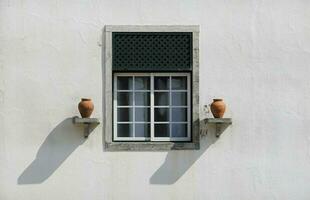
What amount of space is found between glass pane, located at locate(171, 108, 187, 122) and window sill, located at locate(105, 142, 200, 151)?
42cm

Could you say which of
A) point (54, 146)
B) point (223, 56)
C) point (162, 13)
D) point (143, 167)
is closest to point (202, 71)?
point (223, 56)

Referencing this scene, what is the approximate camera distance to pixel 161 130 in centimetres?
941

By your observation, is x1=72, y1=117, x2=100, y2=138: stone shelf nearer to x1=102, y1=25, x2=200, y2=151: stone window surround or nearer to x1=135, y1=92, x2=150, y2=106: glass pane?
x1=102, y1=25, x2=200, y2=151: stone window surround

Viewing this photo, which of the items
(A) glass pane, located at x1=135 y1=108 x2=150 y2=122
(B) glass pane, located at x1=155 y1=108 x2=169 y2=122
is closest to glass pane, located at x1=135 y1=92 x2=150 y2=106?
(A) glass pane, located at x1=135 y1=108 x2=150 y2=122

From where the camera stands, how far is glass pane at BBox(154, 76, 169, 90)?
9414 mm

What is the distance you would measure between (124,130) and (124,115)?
0.24 m

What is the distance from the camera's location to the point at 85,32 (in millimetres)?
9250

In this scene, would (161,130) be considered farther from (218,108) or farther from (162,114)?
(218,108)

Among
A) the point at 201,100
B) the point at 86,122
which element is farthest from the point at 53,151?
the point at 201,100

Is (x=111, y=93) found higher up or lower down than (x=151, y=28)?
lower down

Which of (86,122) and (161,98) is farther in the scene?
(161,98)

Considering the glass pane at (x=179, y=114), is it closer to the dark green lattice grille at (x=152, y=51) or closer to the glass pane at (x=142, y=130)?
the glass pane at (x=142, y=130)

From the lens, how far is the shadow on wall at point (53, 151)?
917cm

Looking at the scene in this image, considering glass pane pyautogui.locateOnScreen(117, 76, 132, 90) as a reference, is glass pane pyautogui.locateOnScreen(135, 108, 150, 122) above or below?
below
